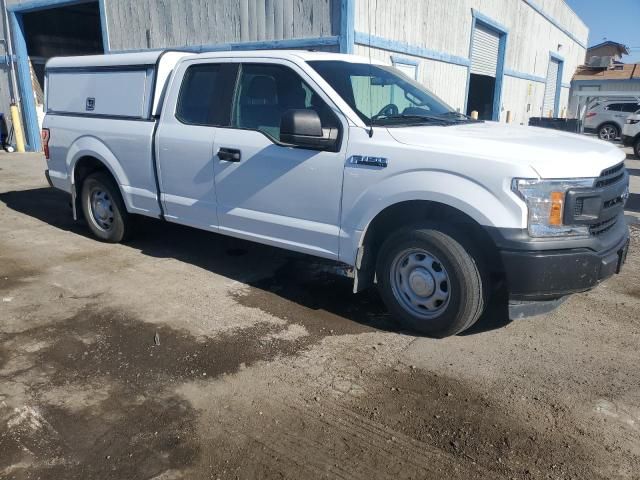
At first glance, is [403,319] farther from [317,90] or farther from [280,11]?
[280,11]

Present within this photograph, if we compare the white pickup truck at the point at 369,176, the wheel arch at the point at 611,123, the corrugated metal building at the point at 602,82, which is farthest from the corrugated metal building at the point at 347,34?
the corrugated metal building at the point at 602,82

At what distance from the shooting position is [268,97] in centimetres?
446

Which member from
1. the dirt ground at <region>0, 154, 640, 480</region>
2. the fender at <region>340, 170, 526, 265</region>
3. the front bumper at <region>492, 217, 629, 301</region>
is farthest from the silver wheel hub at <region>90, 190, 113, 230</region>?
the front bumper at <region>492, 217, 629, 301</region>

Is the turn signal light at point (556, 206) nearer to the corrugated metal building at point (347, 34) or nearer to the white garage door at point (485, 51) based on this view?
the corrugated metal building at point (347, 34)

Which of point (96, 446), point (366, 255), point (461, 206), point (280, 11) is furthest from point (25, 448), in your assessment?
point (280, 11)

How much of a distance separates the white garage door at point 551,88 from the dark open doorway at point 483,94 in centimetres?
671

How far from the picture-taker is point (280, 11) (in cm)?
966

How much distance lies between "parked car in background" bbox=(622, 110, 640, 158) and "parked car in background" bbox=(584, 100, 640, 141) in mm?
5308

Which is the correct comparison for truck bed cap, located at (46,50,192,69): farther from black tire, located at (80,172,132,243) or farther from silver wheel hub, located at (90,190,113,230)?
silver wheel hub, located at (90,190,113,230)

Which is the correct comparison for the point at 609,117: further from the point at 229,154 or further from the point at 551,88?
the point at 229,154

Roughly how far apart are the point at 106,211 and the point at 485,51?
46.3 ft

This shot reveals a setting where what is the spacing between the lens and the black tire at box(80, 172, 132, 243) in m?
5.83

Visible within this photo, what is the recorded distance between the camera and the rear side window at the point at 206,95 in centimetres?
465

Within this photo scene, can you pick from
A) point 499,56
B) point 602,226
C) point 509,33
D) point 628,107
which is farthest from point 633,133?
point 602,226
